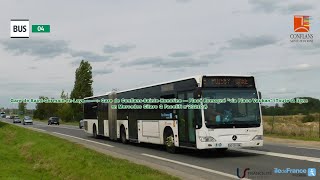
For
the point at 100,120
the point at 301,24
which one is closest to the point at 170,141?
the point at 301,24

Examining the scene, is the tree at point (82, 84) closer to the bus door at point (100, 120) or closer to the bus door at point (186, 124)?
the bus door at point (100, 120)

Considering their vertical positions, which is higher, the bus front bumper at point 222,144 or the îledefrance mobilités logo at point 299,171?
the bus front bumper at point 222,144

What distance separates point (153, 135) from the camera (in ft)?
63.3

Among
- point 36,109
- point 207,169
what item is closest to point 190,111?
point 207,169

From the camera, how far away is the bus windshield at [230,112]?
1494 cm

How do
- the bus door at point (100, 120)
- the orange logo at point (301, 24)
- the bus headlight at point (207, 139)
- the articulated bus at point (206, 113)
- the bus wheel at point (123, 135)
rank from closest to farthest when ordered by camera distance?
the bus headlight at point (207, 139), the articulated bus at point (206, 113), the orange logo at point (301, 24), the bus wheel at point (123, 135), the bus door at point (100, 120)

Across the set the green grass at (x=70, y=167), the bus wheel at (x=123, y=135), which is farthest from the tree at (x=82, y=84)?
the green grass at (x=70, y=167)

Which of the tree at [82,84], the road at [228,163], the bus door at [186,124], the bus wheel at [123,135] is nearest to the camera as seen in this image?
the road at [228,163]

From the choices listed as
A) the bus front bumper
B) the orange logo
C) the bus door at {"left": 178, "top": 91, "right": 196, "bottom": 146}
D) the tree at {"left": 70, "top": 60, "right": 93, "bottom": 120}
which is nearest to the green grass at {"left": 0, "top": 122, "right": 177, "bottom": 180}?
the bus front bumper

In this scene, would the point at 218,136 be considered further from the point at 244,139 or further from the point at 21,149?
the point at 21,149

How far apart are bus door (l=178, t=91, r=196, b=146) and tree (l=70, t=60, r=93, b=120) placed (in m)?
61.1

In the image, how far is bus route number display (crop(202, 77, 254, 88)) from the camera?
15359 millimetres

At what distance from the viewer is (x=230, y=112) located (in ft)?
49.3

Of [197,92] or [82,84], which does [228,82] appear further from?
[82,84]
